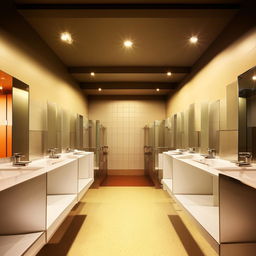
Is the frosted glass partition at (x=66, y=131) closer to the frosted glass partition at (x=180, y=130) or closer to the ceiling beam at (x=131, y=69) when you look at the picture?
the ceiling beam at (x=131, y=69)

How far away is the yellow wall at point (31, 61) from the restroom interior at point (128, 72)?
1 centimetres

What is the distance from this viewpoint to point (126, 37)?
2.74 meters

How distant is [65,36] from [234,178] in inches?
101

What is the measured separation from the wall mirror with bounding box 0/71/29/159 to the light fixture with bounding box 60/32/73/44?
2.86 feet

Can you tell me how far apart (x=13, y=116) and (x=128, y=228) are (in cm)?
181

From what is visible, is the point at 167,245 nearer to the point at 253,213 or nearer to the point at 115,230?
the point at 115,230

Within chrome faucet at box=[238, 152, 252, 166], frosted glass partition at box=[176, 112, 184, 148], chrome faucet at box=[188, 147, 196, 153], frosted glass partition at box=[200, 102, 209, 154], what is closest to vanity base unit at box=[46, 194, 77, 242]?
chrome faucet at box=[238, 152, 252, 166]

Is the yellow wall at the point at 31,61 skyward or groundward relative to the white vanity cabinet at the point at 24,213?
Answer: skyward

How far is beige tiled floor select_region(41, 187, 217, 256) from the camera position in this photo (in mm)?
2006

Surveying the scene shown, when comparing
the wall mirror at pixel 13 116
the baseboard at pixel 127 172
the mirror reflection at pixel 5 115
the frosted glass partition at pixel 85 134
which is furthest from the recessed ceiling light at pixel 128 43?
the baseboard at pixel 127 172

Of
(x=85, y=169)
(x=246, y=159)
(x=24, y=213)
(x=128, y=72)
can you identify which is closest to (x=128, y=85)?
(x=128, y=72)

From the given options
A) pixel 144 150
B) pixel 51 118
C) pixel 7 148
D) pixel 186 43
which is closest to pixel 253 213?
pixel 7 148

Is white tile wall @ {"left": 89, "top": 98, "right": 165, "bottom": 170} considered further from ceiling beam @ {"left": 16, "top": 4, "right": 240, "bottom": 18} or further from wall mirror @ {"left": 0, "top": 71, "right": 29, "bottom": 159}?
ceiling beam @ {"left": 16, "top": 4, "right": 240, "bottom": 18}

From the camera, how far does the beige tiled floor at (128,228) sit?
6.58 ft
